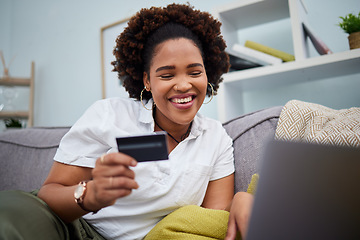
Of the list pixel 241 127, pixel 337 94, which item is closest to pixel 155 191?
pixel 241 127

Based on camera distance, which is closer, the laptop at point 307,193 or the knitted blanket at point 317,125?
the laptop at point 307,193

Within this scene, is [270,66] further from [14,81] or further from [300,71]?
[14,81]

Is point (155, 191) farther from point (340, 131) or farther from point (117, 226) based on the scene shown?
point (340, 131)

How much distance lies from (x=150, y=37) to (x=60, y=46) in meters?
1.76

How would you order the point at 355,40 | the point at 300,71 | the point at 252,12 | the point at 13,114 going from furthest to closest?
the point at 13,114
the point at 252,12
the point at 300,71
the point at 355,40

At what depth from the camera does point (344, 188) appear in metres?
0.38

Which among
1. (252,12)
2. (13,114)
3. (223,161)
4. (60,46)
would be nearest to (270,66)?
(252,12)

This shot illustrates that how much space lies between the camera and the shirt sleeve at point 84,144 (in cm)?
92

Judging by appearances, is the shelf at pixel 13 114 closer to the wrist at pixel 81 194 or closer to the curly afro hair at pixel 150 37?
the curly afro hair at pixel 150 37

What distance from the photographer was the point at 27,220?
62 centimetres

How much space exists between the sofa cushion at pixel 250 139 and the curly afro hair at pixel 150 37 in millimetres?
294

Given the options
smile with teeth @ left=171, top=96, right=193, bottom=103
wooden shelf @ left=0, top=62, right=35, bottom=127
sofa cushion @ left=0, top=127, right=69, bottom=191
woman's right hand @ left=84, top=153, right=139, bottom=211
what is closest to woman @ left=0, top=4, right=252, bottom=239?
smile with teeth @ left=171, top=96, right=193, bottom=103

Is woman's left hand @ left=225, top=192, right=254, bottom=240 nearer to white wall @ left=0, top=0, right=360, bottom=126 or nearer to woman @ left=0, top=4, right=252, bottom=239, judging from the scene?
woman @ left=0, top=4, right=252, bottom=239

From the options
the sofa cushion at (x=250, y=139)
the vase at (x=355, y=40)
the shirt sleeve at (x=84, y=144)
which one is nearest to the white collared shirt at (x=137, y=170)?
the shirt sleeve at (x=84, y=144)
